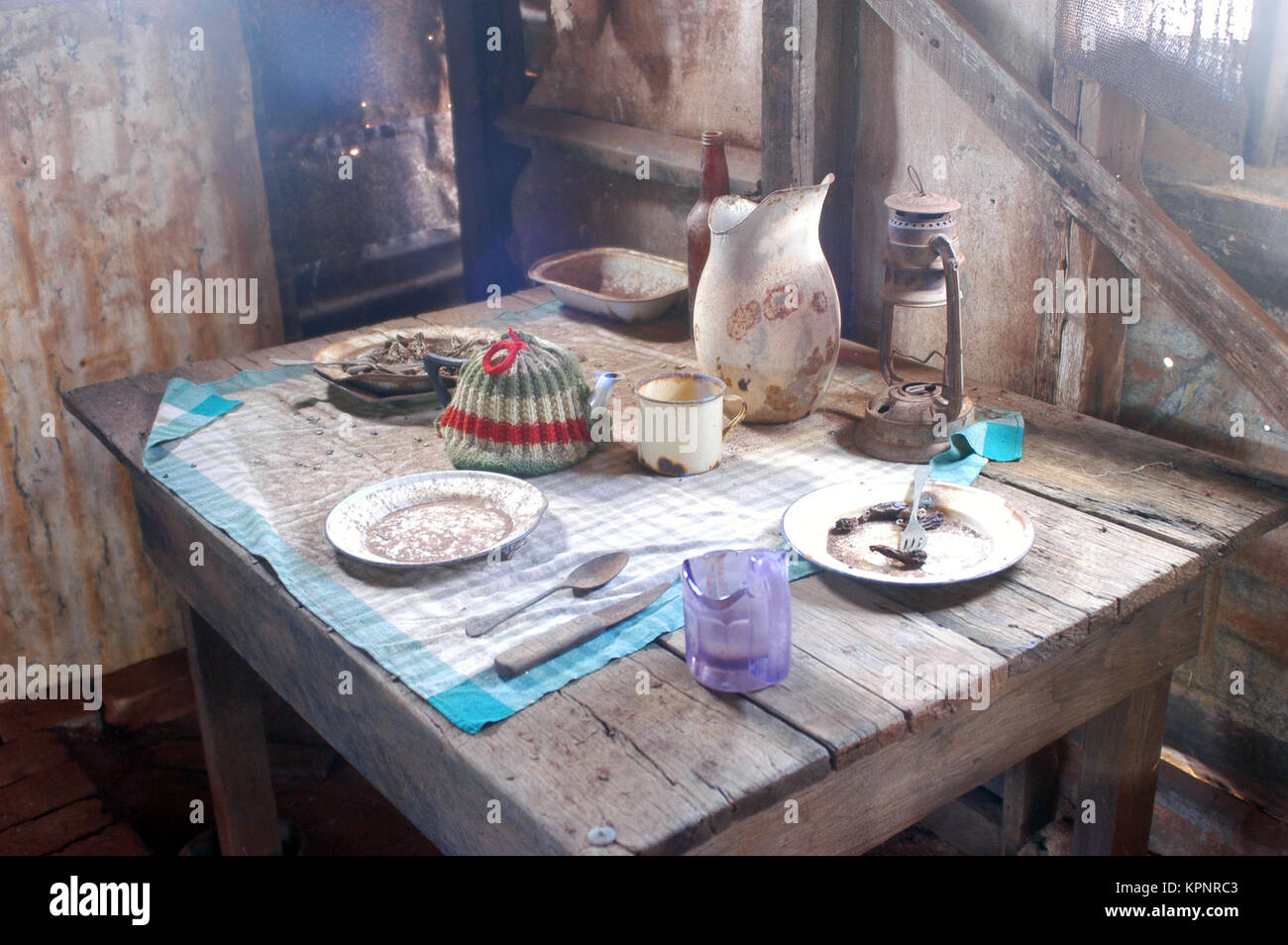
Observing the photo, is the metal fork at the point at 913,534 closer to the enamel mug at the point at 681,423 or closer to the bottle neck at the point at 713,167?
the enamel mug at the point at 681,423

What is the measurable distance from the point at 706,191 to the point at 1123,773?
1.21 m

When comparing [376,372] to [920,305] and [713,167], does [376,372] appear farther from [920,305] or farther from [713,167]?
[920,305]

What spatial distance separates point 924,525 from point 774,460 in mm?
319

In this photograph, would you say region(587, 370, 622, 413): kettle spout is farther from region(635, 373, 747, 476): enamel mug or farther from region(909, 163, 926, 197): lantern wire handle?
region(909, 163, 926, 197): lantern wire handle

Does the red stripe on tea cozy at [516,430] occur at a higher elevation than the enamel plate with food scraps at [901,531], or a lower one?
higher

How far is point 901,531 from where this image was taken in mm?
1615

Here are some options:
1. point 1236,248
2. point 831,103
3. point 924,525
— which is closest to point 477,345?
point 831,103

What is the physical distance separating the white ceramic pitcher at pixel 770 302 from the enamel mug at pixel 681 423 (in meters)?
0.09

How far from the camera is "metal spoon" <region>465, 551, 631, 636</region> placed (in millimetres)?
1475

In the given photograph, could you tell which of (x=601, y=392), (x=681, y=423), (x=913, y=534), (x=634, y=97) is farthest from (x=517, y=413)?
(x=634, y=97)

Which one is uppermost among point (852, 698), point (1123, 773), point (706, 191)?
point (706, 191)

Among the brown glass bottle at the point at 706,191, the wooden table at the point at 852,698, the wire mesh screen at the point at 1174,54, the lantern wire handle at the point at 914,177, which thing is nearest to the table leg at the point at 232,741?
the wooden table at the point at 852,698

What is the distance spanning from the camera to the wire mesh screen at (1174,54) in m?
1.65
